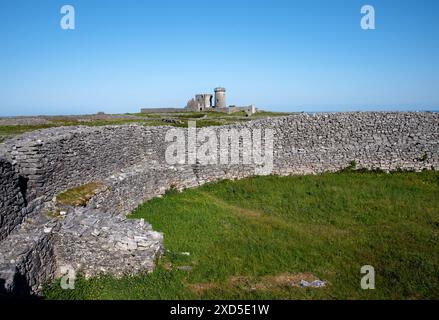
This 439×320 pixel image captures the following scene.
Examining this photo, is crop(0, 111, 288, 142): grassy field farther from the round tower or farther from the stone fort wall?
the round tower

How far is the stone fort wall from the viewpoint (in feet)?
33.6

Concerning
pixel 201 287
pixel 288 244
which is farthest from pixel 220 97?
pixel 201 287

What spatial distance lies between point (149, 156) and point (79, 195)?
5.92m

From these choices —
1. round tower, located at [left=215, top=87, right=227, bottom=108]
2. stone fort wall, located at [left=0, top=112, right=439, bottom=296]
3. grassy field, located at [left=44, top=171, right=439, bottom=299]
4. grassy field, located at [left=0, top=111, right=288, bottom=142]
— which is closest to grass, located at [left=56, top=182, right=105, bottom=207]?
stone fort wall, located at [left=0, top=112, right=439, bottom=296]

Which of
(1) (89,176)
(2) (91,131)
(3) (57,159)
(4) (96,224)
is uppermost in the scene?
(2) (91,131)

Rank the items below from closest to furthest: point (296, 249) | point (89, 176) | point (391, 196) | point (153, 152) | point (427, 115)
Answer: point (296, 249), point (89, 176), point (391, 196), point (153, 152), point (427, 115)

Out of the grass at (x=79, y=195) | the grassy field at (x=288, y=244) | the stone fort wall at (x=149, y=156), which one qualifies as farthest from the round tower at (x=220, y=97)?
the grass at (x=79, y=195)

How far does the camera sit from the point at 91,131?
→ 13414 millimetres

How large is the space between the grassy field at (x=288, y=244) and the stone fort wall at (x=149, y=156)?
139 cm

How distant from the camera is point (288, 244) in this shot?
10.4m

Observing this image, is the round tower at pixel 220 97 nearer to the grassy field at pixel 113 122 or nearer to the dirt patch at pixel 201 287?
the grassy field at pixel 113 122
